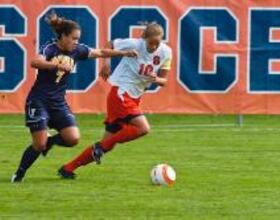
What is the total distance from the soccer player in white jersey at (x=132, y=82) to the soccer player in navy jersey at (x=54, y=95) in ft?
1.16

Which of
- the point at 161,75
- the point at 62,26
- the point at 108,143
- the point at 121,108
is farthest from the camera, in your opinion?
the point at 161,75

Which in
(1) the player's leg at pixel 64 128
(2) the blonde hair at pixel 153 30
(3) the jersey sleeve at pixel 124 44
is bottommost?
(1) the player's leg at pixel 64 128

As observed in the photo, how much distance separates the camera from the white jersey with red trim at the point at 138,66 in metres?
12.7

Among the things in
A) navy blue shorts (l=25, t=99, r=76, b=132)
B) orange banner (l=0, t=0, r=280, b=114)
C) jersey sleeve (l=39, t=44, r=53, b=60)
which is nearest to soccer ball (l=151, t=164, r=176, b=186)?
navy blue shorts (l=25, t=99, r=76, b=132)

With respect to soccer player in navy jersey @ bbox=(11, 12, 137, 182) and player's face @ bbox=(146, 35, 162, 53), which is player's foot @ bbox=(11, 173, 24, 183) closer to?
soccer player in navy jersey @ bbox=(11, 12, 137, 182)

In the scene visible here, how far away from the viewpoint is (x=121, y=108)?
12.6 meters

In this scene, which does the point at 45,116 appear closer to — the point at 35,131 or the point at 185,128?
the point at 35,131

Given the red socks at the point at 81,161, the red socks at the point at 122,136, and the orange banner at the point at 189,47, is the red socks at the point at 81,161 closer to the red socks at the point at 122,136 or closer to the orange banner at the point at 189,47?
the red socks at the point at 122,136

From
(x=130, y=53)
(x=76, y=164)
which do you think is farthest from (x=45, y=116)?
(x=130, y=53)

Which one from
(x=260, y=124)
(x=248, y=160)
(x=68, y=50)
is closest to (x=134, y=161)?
(x=248, y=160)

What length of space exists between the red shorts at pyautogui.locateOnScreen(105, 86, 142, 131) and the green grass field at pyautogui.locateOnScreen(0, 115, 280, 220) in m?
0.59

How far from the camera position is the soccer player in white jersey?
12391 mm

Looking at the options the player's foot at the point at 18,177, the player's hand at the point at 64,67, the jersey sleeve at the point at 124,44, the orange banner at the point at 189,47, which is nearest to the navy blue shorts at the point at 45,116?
the player's foot at the point at 18,177

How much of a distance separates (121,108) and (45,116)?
3.21 ft
